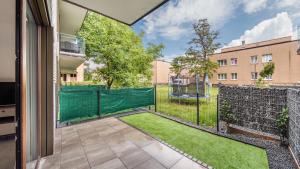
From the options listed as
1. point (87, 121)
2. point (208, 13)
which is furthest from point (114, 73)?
point (208, 13)

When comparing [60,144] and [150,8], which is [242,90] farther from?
[60,144]

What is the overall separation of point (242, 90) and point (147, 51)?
A: 325 inches

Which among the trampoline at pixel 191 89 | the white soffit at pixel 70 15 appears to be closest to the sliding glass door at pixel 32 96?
the white soffit at pixel 70 15

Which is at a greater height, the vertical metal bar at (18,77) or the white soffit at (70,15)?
the white soffit at (70,15)

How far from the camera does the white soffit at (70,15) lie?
15.7 ft

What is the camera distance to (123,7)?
9.02ft

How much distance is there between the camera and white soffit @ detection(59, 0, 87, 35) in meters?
4.79

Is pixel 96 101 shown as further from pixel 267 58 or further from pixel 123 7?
pixel 267 58

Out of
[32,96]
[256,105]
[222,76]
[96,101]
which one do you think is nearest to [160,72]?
[222,76]

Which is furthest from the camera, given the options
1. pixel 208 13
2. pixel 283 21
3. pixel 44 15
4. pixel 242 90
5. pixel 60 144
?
pixel 283 21

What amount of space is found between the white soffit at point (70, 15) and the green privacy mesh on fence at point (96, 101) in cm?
293

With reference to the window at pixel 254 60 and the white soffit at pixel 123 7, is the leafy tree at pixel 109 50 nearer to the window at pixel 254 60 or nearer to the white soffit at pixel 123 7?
the white soffit at pixel 123 7

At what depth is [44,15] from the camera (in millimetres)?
1977

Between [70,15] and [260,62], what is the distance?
24114 millimetres
